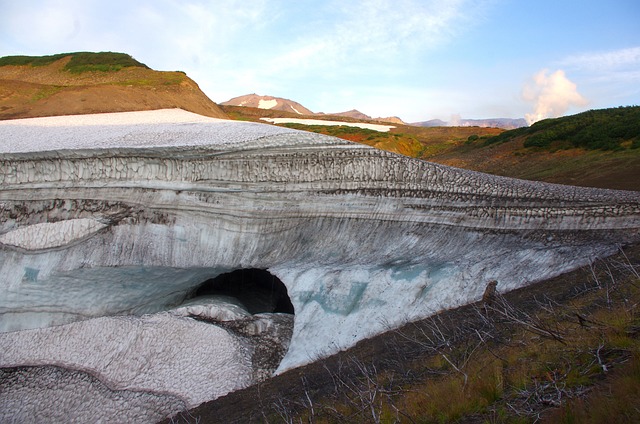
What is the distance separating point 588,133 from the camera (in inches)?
577

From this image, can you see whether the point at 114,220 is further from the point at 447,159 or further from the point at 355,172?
the point at 447,159

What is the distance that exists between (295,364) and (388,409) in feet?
7.27

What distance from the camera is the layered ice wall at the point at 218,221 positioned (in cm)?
598

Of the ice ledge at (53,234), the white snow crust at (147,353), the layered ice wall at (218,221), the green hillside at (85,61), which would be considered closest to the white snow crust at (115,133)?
the layered ice wall at (218,221)

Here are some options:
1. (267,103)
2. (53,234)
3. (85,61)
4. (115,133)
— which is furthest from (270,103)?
(53,234)

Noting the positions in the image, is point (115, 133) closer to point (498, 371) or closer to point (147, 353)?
point (147, 353)

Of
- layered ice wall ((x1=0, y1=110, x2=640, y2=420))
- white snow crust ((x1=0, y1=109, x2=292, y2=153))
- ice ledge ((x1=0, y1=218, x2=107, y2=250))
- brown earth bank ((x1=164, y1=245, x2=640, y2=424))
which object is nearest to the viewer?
brown earth bank ((x1=164, y1=245, x2=640, y2=424))

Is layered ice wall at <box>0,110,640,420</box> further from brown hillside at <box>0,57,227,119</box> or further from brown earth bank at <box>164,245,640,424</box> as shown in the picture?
brown hillside at <box>0,57,227,119</box>

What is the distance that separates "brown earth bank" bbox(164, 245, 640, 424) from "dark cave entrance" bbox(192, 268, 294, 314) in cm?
254

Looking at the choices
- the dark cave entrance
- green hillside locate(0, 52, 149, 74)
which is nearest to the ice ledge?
the dark cave entrance

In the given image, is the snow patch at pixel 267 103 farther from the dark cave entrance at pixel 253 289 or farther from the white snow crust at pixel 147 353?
the white snow crust at pixel 147 353

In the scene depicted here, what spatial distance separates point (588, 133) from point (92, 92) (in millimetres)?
14112

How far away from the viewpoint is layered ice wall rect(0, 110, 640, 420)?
235 inches

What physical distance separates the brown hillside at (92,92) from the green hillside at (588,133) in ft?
36.2
